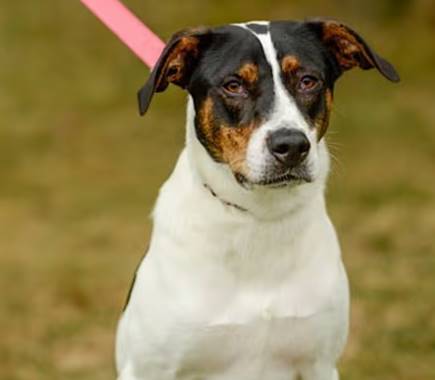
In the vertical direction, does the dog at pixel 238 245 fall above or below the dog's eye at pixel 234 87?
below

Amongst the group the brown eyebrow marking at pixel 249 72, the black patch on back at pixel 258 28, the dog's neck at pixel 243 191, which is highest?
the black patch on back at pixel 258 28

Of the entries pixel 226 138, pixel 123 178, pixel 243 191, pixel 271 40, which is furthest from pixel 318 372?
pixel 123 178

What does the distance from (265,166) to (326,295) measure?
54 centimetres

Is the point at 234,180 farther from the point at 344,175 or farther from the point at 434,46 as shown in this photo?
the point at 434,46

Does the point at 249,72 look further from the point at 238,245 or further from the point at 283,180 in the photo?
the point at 238,245

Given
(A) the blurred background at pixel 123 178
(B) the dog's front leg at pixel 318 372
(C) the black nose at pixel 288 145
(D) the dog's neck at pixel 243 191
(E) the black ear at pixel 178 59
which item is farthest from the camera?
(A) the blurred background at pixel 123 178

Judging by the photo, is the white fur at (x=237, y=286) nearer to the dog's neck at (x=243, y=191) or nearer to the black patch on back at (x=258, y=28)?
the dog's neck at (x=243, y=191)

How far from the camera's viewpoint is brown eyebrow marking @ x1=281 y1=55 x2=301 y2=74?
13.6 ft

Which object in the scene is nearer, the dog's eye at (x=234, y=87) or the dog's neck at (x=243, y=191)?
the dog's eye at (x=234, y=87)

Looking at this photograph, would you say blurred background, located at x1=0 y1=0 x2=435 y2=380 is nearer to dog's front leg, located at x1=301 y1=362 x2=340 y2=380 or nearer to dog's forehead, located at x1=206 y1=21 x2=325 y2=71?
dog's front leg, located at x1=301 y1=362 x2=340 y2=380

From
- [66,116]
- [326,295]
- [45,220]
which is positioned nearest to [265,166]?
[326,295]

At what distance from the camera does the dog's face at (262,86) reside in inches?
159

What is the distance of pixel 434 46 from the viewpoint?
1207cm

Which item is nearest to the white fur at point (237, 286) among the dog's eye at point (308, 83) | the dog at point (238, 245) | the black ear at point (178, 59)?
the dog at point (238, 245)
